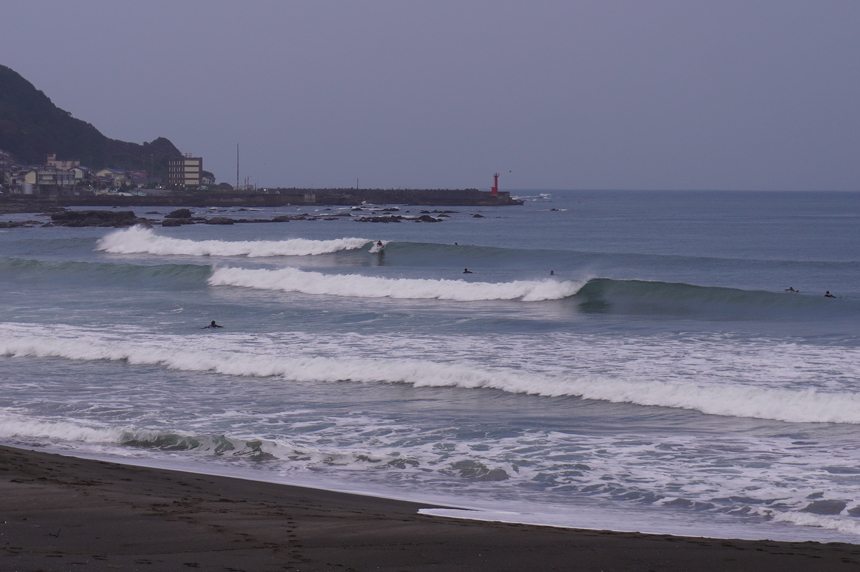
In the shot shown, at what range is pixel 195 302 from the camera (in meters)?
21.3

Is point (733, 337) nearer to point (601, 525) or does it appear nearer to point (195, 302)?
point (601, 525)

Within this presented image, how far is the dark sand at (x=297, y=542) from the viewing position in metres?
4.35

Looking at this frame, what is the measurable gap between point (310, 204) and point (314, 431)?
98.3m

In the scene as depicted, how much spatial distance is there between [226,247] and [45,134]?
128901mm

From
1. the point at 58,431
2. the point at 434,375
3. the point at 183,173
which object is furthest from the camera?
the point at 183,173

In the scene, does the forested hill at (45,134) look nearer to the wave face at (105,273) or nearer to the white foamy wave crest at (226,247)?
the white foamy wave crest at (226,247)

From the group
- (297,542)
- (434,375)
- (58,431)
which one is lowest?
(58,431)

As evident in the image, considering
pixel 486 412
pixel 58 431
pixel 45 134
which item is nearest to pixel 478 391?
pixel 486 412

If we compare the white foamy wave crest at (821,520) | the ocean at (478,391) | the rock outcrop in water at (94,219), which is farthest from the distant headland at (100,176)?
the white foamy wave crest at (821,520)

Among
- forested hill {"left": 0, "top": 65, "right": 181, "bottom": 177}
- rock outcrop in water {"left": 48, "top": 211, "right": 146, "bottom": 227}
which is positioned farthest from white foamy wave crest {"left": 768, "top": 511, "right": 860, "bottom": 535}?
forested hill {"left": 0, "top": 65, "right": 181, "bottom": 177}

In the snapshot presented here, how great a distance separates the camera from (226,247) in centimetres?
3872

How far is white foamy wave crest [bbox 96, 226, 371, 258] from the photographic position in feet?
123

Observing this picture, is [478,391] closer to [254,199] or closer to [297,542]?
[297,542]

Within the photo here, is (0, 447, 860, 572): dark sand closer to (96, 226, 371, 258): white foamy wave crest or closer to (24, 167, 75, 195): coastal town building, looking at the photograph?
(96, 226, 371, 258): white foamy wave crest
